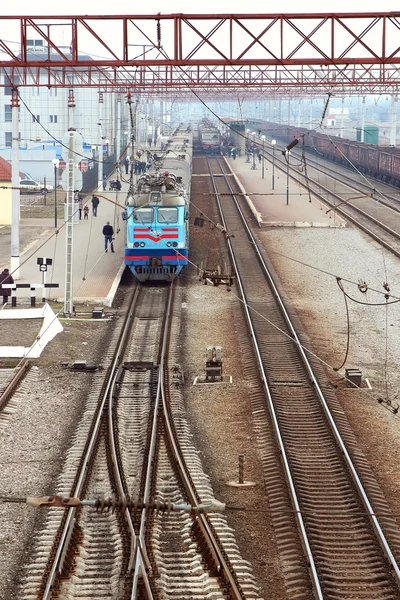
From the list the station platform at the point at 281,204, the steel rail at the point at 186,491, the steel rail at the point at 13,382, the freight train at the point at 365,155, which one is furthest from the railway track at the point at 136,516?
the freight train at the point at 365,155

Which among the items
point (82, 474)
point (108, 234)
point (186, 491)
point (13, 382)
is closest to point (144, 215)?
point (108, 234)

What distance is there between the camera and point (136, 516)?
11219 millimetres

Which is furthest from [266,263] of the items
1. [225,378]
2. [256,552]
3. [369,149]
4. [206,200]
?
[369,149]

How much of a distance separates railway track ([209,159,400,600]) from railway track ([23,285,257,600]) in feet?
2.60

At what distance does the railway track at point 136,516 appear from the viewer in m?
9.60

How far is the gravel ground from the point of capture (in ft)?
37.2

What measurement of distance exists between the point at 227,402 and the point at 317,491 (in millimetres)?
4524

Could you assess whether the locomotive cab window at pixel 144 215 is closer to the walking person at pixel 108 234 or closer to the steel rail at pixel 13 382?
the walking person at pixel 108 234

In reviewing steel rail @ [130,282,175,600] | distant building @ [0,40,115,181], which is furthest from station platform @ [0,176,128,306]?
distant building @ [0,40,115,181]

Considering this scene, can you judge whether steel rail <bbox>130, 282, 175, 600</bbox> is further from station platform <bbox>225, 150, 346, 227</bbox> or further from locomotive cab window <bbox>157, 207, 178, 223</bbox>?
station platform <bbox>225, 150, 346, 227</bbox>

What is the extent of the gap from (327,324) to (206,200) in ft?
90.7

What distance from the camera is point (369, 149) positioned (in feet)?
201

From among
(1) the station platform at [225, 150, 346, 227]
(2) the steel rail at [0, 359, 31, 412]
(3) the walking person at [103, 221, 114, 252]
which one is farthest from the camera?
(1) the station platform at [225, 150, 346, 227]

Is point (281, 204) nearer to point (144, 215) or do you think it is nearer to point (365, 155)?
point (365, 155)
